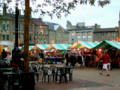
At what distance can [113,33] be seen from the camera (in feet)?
246

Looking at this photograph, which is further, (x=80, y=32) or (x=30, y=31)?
(x=80, y=32)

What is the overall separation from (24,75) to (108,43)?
1425 cm

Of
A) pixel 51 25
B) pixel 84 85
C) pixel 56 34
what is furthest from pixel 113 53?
pixel 51 25

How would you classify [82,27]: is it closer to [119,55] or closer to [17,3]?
[119,55]

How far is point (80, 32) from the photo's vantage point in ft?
275

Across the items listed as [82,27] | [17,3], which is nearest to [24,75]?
[17,3]

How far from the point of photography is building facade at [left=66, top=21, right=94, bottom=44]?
81.4 meters

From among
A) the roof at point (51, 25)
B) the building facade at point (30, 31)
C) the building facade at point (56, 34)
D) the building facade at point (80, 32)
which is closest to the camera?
the building facade at point (30, 31)

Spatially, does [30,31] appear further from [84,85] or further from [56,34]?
[84,85]

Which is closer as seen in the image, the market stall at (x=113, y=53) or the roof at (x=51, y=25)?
the market stall at (x=113, y=53)

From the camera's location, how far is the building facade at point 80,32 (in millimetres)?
81438

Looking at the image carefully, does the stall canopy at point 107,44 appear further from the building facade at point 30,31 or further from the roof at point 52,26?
the roof at point 52,26

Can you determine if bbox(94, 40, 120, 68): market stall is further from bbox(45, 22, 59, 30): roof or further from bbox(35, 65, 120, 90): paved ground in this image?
bbox(45, 22, 59, 30): roof

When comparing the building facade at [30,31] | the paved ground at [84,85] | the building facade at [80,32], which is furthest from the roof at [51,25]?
the paved ground at [84,85]
